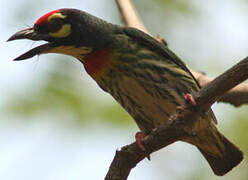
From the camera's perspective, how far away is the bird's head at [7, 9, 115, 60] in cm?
484

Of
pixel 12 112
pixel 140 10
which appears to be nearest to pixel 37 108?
pixel 12 112

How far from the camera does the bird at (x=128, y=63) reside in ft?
15.8

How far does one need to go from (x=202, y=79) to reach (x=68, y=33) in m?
1.20

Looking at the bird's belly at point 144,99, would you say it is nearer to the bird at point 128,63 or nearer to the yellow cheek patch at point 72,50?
the bird at point 128,63

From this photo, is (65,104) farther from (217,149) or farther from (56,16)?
(217,149)

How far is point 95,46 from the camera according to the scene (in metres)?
4.97

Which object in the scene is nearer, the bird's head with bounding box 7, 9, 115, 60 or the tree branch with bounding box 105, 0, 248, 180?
the tree branch with bounding box 105, 0, 248, 180

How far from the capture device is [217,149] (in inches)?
208

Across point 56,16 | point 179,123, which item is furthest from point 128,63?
point 179,123

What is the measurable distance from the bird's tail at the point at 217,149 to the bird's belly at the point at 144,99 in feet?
1.31

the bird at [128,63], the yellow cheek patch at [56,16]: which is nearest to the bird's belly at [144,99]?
the bird at [128,63]

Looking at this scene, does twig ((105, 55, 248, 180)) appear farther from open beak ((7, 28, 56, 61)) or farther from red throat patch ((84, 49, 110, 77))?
open beak ((7, 28, 56, 61))

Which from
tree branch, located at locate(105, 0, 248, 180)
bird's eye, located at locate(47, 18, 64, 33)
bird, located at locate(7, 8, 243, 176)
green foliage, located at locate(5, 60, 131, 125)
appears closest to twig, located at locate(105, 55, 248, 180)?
tree branch, located at locate(105, 0, 248, 180)

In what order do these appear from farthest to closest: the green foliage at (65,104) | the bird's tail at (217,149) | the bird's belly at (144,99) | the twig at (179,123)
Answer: the green foliage at (65,104) < the bird's tail at (217,149) < the bird's belly at (144,99) < the twig at (179,123)
